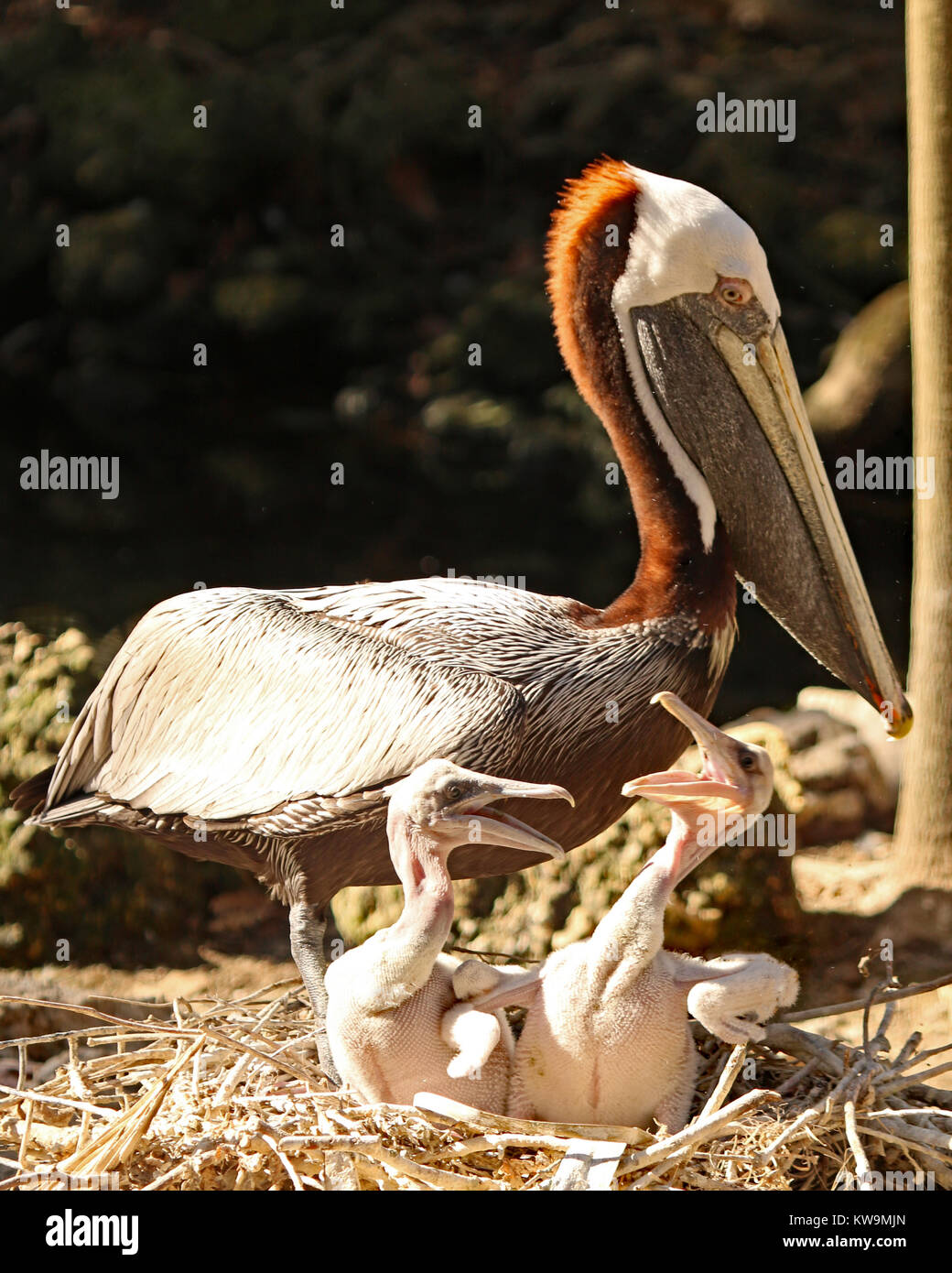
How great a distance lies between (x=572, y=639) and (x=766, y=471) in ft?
1.23

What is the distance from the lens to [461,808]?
1.81m

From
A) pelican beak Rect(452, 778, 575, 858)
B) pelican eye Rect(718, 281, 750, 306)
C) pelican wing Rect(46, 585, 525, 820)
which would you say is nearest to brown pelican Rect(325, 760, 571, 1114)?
pelican beak Rect(452, 778, 575, 858)

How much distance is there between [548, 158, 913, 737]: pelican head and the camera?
214 cm

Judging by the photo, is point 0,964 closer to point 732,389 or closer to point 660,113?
point 732,389

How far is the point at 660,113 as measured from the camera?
344cm

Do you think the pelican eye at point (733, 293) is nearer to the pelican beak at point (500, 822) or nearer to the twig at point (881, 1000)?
the pelican beak at point (500, 822)

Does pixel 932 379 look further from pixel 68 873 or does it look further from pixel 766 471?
pixel 68 873

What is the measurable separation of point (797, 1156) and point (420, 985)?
20.7 inches

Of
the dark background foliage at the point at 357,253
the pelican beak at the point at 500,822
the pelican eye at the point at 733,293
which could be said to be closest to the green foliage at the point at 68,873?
the dark background foliage at the point at 357,253

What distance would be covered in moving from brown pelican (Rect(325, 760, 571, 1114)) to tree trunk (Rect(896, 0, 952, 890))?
1.34 meters

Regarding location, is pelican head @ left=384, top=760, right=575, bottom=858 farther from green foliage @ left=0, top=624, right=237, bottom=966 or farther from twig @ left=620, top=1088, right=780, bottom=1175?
green foliage @ left=0, top=624, right=237, bottom=966

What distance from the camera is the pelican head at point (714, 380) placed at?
7.01ft

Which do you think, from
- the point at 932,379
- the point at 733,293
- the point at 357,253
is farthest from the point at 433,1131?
the point at 357,253
